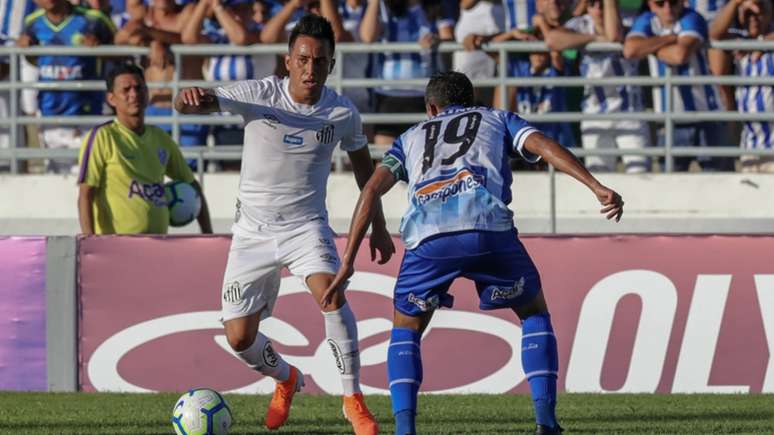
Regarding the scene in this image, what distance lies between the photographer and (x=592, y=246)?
11.0m

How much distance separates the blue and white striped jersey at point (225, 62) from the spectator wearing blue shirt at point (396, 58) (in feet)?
3.72

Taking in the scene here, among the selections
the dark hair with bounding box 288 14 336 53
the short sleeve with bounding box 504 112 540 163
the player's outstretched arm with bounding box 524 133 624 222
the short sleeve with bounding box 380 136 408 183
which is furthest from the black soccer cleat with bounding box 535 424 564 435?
the dark hair with bounding box 288 14 336 53

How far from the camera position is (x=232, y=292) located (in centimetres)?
880

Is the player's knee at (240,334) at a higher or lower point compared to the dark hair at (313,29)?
lower

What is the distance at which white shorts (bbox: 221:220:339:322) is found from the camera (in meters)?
8.64

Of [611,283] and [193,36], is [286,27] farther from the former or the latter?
[611,283]

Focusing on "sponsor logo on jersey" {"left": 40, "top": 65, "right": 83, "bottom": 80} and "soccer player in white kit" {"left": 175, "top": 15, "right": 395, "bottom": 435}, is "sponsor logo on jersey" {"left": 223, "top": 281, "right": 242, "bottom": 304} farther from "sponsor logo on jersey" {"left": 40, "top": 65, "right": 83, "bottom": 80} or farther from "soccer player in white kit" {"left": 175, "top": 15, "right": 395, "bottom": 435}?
"sponsor logo on jersey" {"left": 40, "top": 65, "right": 83, "bottom": 80}

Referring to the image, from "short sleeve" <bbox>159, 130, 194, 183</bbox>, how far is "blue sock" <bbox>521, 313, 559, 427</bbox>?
4540 mm

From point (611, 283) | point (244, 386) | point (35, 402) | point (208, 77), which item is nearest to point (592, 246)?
point (611, 283)

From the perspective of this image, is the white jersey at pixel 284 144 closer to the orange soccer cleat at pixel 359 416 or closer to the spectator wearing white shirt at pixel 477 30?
the orange soccer cleat at pixel 359 416

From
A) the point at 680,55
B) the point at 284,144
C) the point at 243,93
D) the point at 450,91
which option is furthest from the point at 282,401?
the point at 680,55

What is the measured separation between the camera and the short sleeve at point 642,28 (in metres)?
13.5

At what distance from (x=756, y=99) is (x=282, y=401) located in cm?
670

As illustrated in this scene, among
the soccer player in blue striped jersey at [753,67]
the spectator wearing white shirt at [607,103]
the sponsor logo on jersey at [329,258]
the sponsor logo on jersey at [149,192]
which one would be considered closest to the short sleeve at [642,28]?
the spectator wearing white shirt at [607,103]
